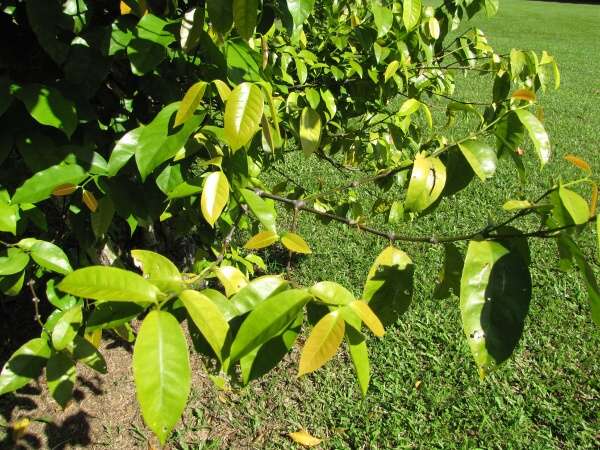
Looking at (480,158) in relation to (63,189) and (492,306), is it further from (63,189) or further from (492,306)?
(63,189)

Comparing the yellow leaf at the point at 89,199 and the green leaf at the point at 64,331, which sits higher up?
the yellow leaf at the point at 89,199

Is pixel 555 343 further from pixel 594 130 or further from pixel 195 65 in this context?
pixel 594 130

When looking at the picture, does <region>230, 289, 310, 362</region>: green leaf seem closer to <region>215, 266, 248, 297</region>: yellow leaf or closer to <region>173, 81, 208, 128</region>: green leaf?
<region>215, 266, 248, 297</region>: yellow leaf

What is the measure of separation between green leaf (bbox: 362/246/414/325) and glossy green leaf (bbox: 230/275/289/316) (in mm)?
206

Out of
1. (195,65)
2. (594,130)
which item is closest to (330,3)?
(195,65)

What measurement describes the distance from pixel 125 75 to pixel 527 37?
71.0 feet

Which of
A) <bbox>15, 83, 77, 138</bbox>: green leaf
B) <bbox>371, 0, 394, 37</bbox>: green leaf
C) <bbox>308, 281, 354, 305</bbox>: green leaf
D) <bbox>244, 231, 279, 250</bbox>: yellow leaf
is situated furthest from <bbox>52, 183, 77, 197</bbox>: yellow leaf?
<bbox>371, 0, 394, 37</bbox>: green leaf

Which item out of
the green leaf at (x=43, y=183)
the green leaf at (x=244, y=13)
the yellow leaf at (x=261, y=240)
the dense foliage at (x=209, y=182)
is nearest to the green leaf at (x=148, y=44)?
the dense foliage at (x=209, y=182)

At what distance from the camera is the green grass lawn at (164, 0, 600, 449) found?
2.34 metres

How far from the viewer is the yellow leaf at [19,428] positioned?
7.25 ft

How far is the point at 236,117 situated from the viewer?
2.84 ft

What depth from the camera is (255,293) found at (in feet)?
2.57

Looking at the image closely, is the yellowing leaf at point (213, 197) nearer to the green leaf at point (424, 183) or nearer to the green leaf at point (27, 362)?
the green leaf at point (424, 183)

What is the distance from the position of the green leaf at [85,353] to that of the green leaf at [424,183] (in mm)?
657
